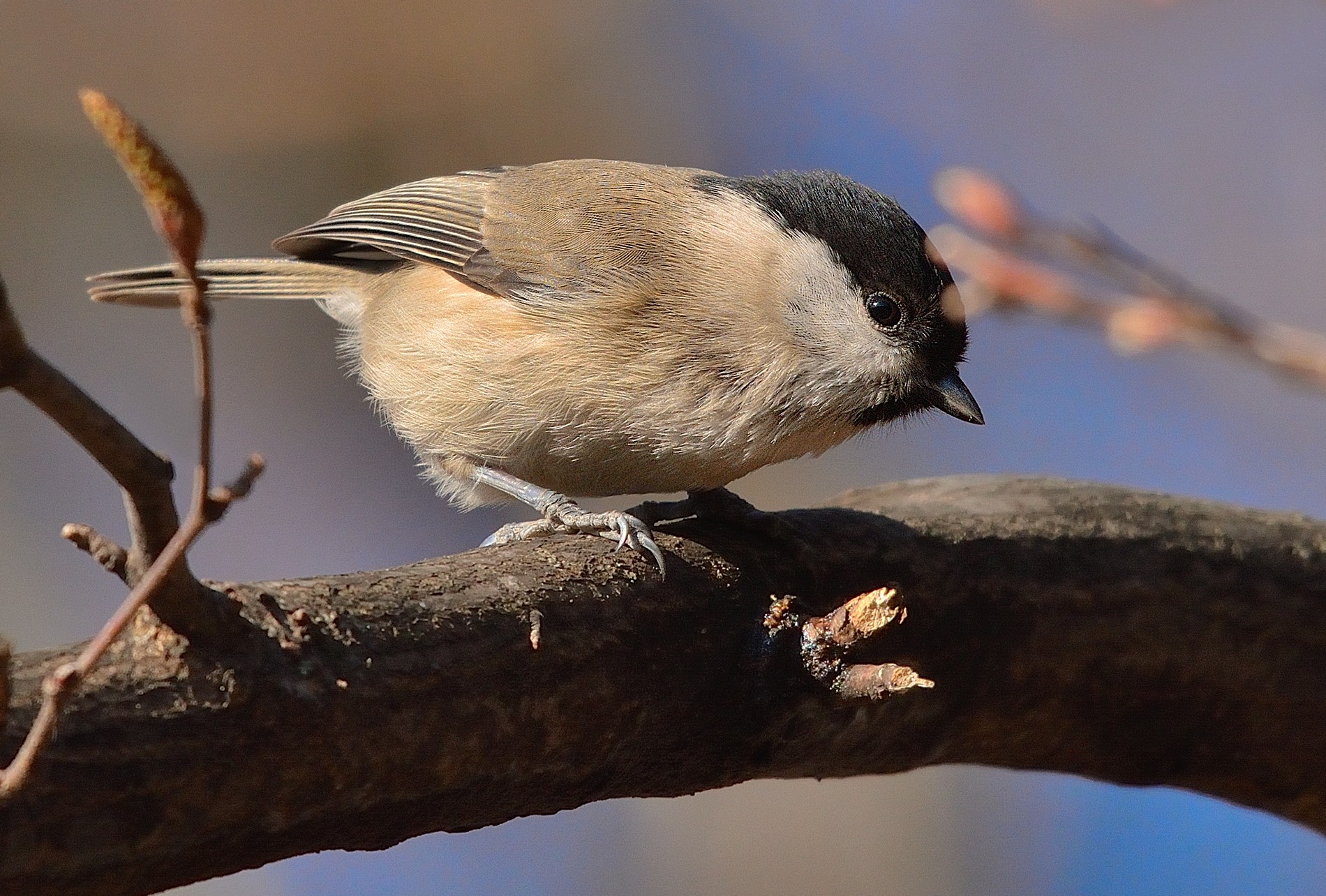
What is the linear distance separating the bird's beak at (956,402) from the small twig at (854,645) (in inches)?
31.9

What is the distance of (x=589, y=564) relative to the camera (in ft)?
5.89

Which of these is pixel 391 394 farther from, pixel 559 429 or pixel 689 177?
pixel 689 177

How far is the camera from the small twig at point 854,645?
1557mm

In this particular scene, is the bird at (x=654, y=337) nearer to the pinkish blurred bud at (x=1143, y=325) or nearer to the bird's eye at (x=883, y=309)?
the bird's eye at (x=883, y=309)

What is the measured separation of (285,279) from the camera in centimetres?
314

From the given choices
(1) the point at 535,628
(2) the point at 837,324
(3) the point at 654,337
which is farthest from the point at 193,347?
(2) the point at 837,324

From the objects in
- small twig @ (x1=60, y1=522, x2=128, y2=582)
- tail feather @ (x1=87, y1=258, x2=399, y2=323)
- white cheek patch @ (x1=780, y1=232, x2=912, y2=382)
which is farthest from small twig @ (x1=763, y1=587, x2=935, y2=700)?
tail feather @ (x1=87, y1=258, x2=399, y2=323)

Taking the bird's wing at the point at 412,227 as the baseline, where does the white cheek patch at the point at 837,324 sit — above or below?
below

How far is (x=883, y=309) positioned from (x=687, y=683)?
3.21 feet

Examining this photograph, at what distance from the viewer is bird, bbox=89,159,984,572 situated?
2.31 meters

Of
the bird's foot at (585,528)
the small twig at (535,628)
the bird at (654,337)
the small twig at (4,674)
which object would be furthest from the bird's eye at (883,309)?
the small twig at (4,674)

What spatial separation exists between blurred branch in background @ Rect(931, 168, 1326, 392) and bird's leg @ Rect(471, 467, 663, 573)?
25.3 inches

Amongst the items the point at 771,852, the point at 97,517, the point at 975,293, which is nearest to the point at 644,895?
the point at 771,852

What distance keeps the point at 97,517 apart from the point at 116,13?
1825 mm
